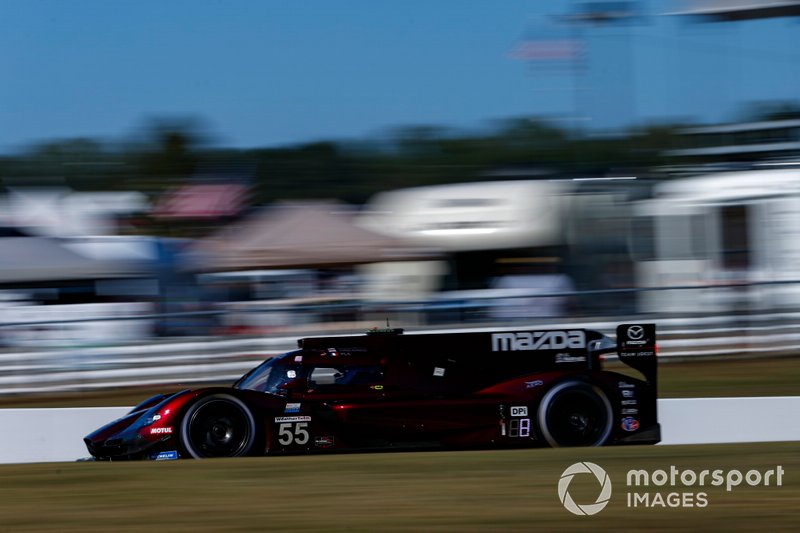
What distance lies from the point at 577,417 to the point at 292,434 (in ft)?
6.74

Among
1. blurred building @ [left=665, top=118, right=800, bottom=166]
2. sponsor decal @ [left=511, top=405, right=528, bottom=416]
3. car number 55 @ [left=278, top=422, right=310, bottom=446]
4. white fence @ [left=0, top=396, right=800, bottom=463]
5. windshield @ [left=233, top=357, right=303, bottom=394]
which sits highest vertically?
blurred building @ [left=665, top=118, right=800, bottom=166]


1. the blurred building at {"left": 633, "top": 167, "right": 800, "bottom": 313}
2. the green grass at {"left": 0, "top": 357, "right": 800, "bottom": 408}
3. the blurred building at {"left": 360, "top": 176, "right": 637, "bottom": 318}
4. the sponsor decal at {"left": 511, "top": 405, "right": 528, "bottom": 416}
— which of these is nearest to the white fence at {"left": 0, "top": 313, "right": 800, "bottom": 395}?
the green grass at {"left": 0, "top": 357, "right": 800, "bottom": 408}

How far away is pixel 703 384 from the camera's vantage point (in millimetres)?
11711

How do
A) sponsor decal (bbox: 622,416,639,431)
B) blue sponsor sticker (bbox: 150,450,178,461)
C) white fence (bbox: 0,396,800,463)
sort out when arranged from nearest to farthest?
blue sponsor sticker (bbox: 150,450,178,461)
sponsor decal (bbox: 622,416,639,431)
white fence (bbox: 0,396,800,463)

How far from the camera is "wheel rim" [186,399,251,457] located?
738cm

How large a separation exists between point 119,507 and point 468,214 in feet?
A: 49.9

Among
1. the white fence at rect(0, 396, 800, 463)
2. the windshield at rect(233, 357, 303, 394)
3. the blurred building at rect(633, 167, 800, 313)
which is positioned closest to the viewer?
the windshield at rect(233, 357, 303, 394)

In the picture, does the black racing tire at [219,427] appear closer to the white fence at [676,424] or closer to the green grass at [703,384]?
the white fence at [676,424]

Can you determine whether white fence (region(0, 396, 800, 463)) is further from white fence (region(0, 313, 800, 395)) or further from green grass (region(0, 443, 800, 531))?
white fence (region(0, 313, 800, 395))

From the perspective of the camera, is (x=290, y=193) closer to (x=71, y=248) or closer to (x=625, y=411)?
(x=71, y=248)

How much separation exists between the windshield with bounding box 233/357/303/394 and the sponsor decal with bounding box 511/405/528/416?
1.59 meters

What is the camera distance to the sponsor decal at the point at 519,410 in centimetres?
751

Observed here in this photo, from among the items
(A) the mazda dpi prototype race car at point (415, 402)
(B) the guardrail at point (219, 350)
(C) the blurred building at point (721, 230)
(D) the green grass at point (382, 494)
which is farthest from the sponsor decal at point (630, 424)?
(C) the blurred building at point (721, 230)

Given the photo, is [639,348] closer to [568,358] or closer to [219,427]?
[568,358]
